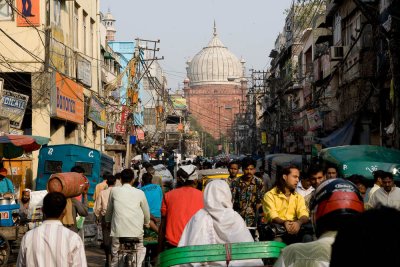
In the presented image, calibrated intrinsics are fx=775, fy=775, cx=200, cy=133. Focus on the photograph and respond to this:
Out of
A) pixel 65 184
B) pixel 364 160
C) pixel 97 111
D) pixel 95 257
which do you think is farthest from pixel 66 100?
pixel 65 184

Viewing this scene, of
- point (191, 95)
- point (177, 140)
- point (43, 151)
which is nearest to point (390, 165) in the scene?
point (43, 151)

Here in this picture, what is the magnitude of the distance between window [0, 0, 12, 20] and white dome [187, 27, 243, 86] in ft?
356

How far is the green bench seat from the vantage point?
5137mm

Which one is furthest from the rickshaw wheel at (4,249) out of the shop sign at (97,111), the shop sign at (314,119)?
the shop sign at (314,119)

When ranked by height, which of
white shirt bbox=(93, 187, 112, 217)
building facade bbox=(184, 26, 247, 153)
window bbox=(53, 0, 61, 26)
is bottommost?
white shirt bbox=(93, 187, 112, 217)

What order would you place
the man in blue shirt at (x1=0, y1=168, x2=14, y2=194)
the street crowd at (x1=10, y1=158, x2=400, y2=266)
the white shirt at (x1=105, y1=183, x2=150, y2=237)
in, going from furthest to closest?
the man in blue shirt at (x1=0, y1=168, x2=14, y2=194) → the white shirt at (x1=105, y1=183, x2=150, y2=237) → the street crowd at (x1=10, y1=158, x2=400, y2=266)

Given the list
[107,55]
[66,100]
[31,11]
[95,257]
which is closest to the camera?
[95,257]

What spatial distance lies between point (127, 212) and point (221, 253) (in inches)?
190

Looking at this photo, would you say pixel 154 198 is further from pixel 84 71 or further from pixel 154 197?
pixel 84 71

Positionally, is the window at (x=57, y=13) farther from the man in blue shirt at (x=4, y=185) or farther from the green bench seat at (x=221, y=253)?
the green bench seat at (x=221, y=253)

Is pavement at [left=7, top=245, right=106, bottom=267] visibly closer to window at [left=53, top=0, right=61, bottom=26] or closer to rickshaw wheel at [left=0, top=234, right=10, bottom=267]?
rickshaw wheel at [left=0, top=234, right=10, bottom=267]

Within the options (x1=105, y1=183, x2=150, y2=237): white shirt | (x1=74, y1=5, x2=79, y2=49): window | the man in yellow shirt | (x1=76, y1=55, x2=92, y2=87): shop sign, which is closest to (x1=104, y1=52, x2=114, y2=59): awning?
(x1=76, y1=55, x2=92, y2=87): shop sign

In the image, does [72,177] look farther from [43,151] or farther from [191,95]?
[191,95]

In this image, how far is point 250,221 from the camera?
32.8ft
